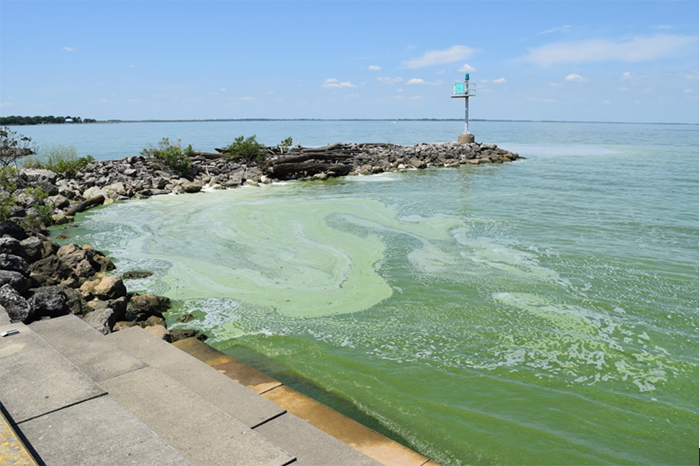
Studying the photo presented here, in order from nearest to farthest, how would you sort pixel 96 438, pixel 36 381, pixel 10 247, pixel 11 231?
1. pixel 96 438
2. pixel 36 381
3. pixel 10 247
4. pixel 11 231

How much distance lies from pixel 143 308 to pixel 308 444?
17.1 ft

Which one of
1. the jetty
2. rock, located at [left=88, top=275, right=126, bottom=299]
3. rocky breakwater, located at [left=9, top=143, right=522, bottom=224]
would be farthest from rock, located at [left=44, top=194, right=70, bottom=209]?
rock, located at [left=88, top=275, right=126, bottom=299]

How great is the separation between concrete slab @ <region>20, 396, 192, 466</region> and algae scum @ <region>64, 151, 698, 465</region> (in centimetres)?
269

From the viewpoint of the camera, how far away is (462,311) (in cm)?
839

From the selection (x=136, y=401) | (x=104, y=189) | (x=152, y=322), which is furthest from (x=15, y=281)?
(x=104, y=189)

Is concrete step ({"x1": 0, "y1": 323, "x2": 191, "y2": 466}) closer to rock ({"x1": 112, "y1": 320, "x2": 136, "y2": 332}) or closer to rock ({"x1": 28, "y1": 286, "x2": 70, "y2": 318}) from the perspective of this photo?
rock ({"x1": 28, "y1": 286, "x2": 70, "y2": 318})

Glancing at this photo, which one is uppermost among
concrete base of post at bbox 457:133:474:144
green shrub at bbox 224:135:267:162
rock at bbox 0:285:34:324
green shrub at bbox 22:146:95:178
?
concrete base of post at bbox 457:133:474:144

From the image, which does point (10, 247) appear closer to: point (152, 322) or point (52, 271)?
point (52, 271)

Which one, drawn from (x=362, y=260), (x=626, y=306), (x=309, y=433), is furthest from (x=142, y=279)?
(x=626, y=306)

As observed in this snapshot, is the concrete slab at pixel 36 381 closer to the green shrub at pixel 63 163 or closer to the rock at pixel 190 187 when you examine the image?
the rock at pixel 190 187

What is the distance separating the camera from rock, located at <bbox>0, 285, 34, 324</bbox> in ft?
18.9

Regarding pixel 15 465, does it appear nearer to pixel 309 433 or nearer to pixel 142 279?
pixel 309 433

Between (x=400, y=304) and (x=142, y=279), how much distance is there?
544 cm

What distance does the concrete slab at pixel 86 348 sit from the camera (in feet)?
14.9
